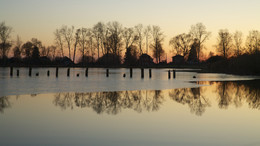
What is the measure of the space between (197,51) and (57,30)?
166 feet

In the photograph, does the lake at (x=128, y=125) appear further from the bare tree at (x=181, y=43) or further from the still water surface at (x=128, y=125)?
the bare tree at (x=181, y=43)

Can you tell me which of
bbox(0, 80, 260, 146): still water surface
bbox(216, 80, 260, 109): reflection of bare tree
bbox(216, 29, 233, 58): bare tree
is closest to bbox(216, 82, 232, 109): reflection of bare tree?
bbox(216, 80, 260, 109): reflection of bare tree

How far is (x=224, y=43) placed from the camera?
3755 inches

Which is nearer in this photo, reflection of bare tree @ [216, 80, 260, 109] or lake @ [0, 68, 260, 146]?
lake @ [0, 68, 260, 146]

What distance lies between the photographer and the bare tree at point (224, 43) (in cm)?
9519

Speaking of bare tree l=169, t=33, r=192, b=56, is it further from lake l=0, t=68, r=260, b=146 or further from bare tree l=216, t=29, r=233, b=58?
lake l=0, t=68, r=260, b=146

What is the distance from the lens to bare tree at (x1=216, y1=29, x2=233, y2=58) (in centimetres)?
9519

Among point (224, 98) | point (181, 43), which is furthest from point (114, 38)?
point (224, 98)

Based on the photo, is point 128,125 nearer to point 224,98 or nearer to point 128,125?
point 128,125

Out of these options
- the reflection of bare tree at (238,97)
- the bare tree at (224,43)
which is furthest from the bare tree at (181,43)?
the reflection of bare tree at (238,97)

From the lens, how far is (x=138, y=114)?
1216cm

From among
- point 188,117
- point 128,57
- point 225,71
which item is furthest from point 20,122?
point 128,57

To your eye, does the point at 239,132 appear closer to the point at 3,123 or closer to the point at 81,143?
the point at 81,143

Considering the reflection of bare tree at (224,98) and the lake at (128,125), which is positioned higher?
the reflection of bare tree at (224,98)
